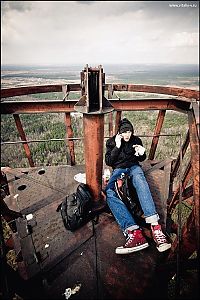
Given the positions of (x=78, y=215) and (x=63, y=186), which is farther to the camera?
(x=63, y=186)

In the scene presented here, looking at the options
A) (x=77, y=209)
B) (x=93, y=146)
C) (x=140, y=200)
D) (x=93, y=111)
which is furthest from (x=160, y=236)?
(x=93, y=111)

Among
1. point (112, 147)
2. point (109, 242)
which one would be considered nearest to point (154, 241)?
point (109, 242)

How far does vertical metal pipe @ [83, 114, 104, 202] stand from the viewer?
7.48 ft

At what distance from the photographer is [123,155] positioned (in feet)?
9.79

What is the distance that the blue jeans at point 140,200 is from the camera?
248 centimetres

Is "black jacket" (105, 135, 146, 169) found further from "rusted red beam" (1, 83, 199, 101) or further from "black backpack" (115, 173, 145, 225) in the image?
"rusted red beam" (1, 83, 199, 101)

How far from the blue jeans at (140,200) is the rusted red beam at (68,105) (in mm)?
1190

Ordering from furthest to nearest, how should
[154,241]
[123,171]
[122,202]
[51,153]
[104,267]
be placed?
[51,153]
[123,171]
[122,202]
[154,241]
[104,267]

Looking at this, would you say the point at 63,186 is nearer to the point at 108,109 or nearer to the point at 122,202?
the point at 122,202

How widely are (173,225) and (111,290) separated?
1.39m

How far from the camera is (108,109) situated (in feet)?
7.44

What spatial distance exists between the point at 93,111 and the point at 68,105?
4.24 ft

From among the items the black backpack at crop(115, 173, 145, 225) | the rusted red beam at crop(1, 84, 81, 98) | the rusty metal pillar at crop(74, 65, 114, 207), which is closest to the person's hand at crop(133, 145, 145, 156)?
the black backpack at crop(115, 173, 145, 225)

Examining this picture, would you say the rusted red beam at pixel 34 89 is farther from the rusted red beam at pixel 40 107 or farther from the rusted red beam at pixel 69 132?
the rusted red beam at pixel 69 132
